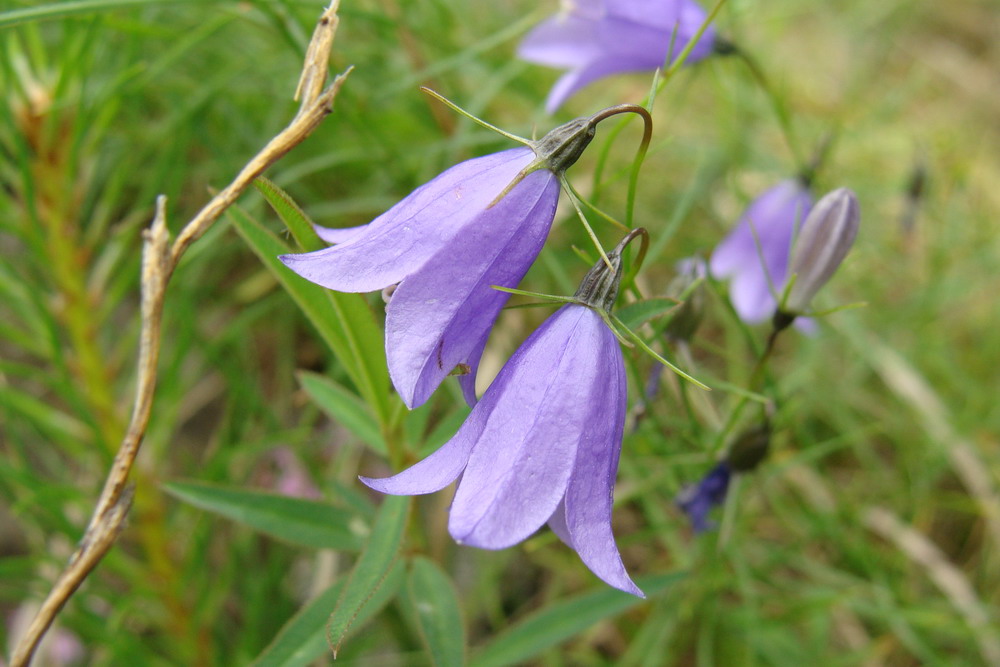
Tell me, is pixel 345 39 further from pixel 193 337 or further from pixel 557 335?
pixel 557 335

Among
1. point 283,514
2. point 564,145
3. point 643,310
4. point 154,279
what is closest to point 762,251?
point 643,310

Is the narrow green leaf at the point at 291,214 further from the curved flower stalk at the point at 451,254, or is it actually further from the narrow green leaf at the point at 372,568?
the narrow green leaf at the point at 372,568

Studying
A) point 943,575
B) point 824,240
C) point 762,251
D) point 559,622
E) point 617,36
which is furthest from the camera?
point 943,575

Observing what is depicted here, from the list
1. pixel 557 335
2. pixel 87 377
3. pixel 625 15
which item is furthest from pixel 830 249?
pixel 87 377

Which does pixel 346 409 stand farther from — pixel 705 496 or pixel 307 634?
pixel 705 496

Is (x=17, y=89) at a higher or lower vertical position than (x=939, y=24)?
higher

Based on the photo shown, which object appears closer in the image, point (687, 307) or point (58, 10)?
point (58, 10)

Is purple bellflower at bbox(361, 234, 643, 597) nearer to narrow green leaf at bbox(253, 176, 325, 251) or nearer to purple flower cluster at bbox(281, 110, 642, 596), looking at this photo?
purple flower cluster at bbox(281, 110, 642, 596)
